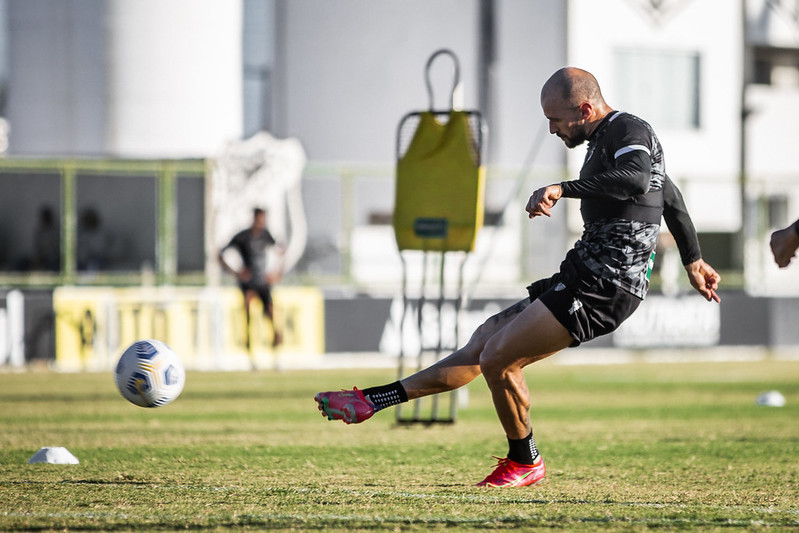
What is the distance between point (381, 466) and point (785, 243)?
3061 millimetres

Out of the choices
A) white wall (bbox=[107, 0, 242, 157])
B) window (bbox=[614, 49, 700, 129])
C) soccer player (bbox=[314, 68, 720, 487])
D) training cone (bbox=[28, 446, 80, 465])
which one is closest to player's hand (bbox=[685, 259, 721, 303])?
soccer player (bbox=[314, 68, 720, 487])

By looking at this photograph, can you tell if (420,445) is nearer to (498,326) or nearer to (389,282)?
(498,326)

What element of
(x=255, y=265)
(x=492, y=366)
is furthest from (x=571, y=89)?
(x=255, y=265)

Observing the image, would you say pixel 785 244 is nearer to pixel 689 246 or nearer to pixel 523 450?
pixel 689 246

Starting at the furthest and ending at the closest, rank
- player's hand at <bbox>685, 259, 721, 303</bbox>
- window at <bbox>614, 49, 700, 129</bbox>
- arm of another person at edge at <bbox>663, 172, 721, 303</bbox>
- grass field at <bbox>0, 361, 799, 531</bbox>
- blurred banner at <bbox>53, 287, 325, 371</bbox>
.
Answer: window at <bbox>614, 49, 700, 129</bbox>
blurred banner at <bbox>53, 287, 325, 371</bbox>
player's hand at <bbox>685, 259, 721, 303</bbox>
arm of another person at edge at <bbox>663, 172, 721, 303</bbox>
grass field at <bbox>0, 361, 799, 531</bbox>

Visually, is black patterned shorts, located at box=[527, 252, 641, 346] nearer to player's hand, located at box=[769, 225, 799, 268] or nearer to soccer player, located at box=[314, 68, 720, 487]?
soccer player, located at box=[314, 68, 720, 487]

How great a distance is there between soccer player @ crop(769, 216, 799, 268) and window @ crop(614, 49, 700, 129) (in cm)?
2809

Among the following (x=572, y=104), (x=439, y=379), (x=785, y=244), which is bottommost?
(x=439, y=379)

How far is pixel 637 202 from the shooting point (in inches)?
252

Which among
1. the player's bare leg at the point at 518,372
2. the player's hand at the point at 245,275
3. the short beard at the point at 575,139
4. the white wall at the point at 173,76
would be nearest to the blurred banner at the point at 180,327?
the player's hand at the point at 245,275

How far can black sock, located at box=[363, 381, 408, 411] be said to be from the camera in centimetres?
670

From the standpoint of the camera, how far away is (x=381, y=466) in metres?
7.89

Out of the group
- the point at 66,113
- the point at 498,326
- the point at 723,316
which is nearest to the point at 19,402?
the point at 498,326

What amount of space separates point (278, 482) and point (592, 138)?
103 inches
